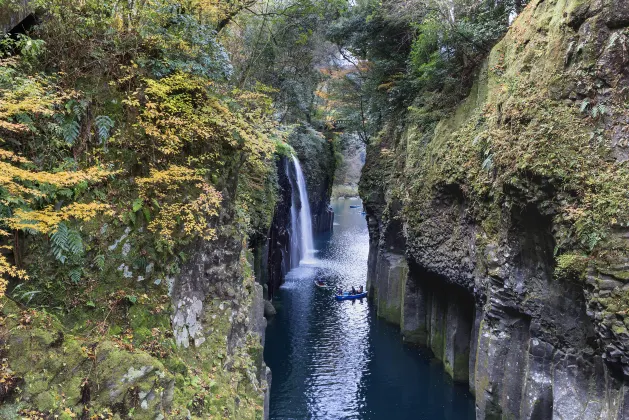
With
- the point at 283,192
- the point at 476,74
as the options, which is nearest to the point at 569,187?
the point at 476,74

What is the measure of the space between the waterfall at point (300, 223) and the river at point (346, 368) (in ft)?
28.0

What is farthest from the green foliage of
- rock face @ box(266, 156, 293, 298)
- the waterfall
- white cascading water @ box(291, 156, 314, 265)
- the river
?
white cascading water @ box(291, 156, 314, 265)

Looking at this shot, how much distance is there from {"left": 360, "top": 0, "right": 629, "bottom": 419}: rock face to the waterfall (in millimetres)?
19455

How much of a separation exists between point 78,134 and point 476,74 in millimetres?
15362

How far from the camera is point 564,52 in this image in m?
10.6

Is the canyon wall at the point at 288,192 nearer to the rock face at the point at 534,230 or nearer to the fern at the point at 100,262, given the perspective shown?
the rock face at the point at 534,230

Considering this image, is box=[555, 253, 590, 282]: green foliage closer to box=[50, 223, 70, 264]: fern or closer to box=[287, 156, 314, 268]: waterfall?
box=[50, 223, 70, 264]: fern

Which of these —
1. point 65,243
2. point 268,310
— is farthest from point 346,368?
point 65,243

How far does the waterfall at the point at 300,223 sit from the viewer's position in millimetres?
36750

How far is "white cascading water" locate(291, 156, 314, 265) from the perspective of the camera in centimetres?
3753

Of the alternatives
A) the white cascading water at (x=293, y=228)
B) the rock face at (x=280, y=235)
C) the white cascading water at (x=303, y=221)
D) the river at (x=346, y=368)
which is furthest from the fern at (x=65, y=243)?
the white cascading water at (x=303, y=221)

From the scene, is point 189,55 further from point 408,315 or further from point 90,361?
point 408,315

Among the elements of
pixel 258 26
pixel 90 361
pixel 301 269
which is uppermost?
pixel 258 26

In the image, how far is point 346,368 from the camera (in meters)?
18.7
